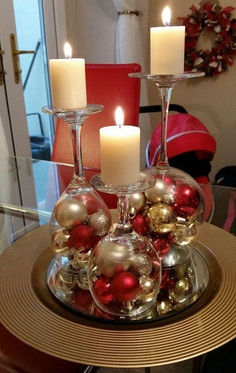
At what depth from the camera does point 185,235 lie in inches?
27.2

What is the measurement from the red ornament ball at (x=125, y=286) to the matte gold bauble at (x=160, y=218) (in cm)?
14

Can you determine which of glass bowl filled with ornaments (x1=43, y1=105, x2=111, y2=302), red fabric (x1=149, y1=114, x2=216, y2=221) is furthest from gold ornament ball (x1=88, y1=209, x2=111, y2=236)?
red fabric (x1=149, y1=114, x2=216, y2=221)

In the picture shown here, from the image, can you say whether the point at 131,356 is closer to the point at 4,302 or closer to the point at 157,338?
the point at 157,338

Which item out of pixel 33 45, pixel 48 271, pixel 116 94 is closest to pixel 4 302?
pixel 48 271

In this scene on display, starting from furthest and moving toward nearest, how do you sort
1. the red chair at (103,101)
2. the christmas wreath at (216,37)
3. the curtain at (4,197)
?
the christmas wreath at (216,37) → the red chair at (103,101) → the curtain at (4,197)

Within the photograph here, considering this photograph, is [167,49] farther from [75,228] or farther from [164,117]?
[75,228]

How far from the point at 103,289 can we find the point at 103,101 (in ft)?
3.30

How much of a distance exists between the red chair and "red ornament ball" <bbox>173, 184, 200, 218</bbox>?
0.68 m

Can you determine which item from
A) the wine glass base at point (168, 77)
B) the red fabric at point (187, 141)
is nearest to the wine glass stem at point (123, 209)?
the wine glass base at point (168, 77)

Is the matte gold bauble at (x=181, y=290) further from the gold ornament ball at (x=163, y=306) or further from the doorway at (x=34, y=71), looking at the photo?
the doorway at (x=34, y=71)

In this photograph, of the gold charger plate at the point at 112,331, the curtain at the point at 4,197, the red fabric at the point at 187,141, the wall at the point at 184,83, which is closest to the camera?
the gold charger plate at the point at 112,331

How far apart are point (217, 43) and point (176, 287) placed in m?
2.15

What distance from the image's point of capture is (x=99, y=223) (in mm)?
676

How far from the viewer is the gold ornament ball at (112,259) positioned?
0.56 meters
